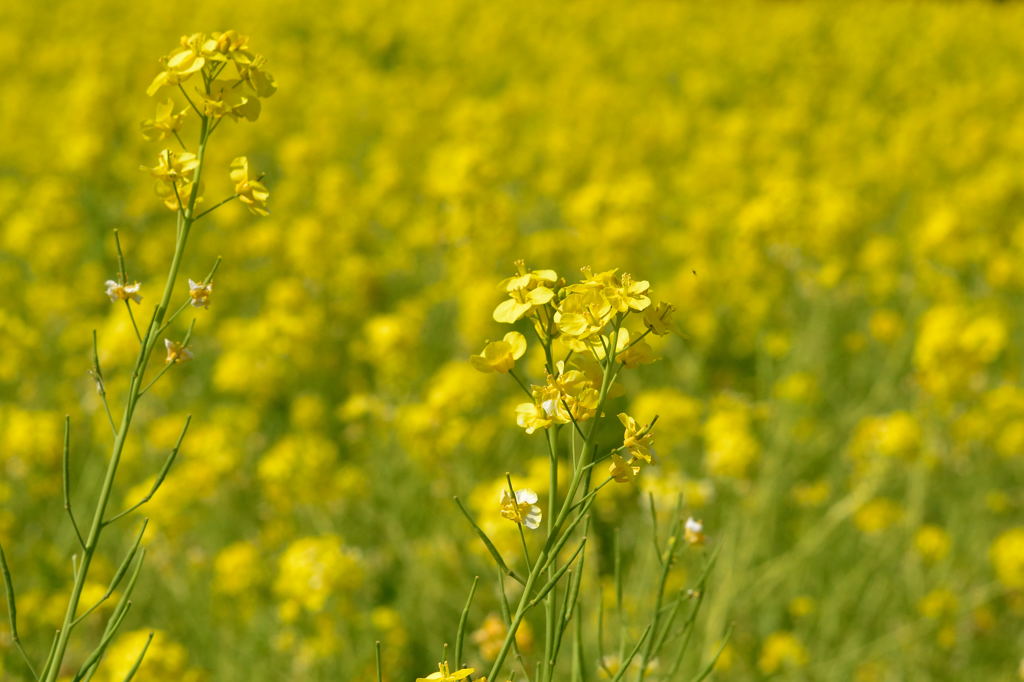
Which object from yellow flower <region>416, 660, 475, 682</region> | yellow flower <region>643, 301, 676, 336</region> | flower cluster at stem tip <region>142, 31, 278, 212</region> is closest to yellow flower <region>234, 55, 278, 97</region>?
flower cluster at stem tip <region>142, 31, 278, 212</region>

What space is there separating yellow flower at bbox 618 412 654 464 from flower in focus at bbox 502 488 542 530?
0.33 feet

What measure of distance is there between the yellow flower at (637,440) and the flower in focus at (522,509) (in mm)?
101

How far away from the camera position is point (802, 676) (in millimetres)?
2750

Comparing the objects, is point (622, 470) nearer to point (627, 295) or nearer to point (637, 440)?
point (637, 440)

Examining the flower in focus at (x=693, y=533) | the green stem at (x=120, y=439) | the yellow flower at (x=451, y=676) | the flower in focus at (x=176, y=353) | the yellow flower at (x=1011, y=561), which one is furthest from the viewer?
the yellow flower at (x=1011, y=561)

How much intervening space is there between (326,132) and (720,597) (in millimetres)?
4490

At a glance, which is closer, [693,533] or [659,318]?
[659,318]

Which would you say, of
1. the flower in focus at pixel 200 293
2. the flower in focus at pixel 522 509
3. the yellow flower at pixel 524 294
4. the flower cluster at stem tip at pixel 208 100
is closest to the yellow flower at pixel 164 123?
the flower cluster at stem tip at pixel 208 100

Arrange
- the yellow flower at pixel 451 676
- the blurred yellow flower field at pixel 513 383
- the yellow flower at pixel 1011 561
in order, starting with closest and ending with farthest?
the yellow flower at pixel 451 676 < the blurred yellow flower field at pixel 513 383 < the yellow flower at pixel 1011 561

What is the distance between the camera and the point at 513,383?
12.3ft

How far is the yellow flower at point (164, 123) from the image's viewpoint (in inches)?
43.4

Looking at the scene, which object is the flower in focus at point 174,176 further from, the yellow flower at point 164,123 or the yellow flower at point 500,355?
the yellow flower at point 500,355

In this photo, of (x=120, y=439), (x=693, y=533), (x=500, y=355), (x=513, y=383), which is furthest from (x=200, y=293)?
(x=513, y=383)

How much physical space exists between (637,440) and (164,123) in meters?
0.60
